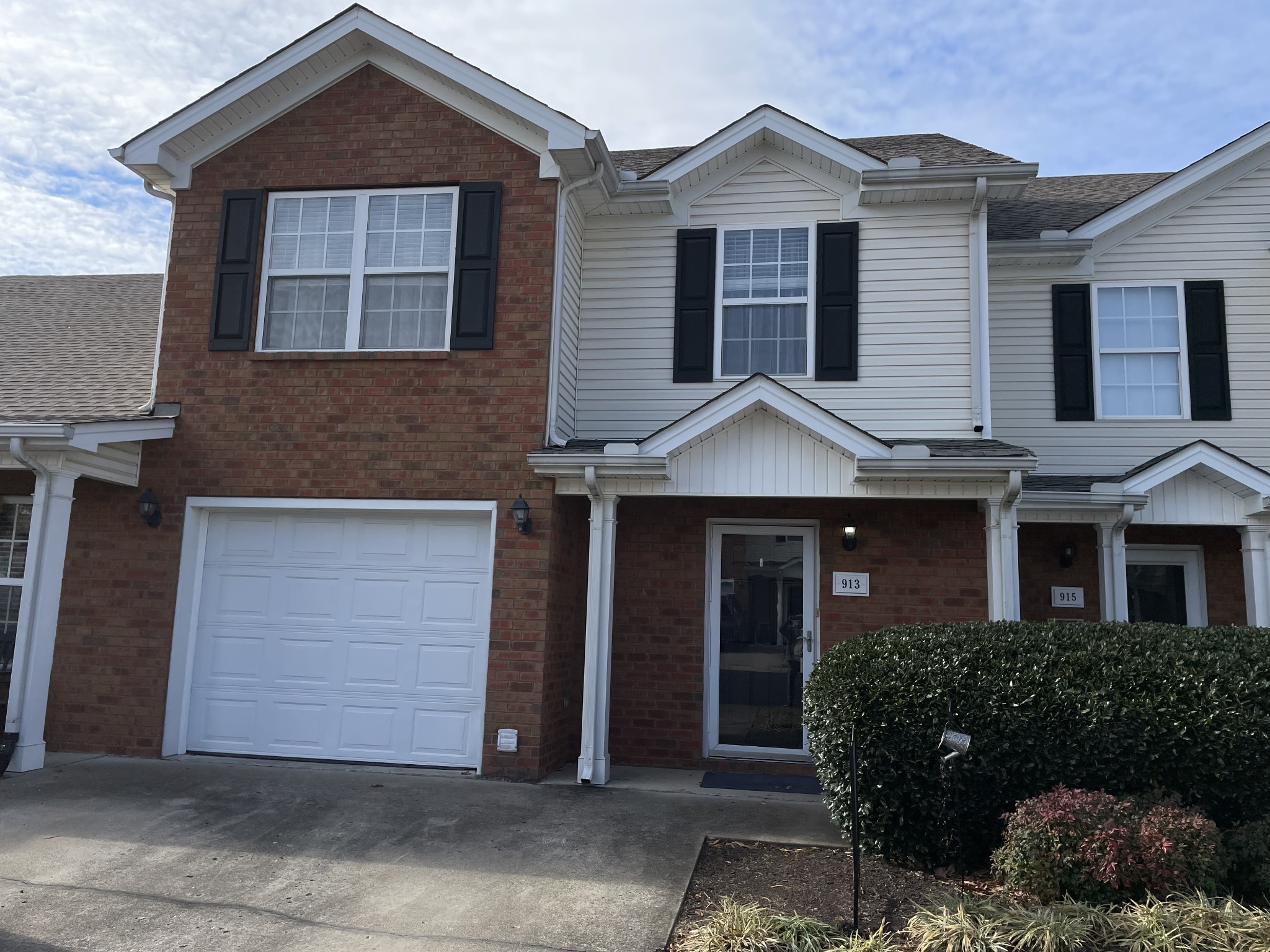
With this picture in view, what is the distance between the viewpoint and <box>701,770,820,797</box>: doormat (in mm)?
7750

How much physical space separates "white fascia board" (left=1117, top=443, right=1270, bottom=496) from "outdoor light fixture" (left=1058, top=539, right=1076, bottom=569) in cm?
85

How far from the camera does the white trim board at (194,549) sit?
8156mm

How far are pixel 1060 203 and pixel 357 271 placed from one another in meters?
7.80

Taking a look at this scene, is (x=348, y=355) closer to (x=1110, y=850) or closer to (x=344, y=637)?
(x=344, y=637)

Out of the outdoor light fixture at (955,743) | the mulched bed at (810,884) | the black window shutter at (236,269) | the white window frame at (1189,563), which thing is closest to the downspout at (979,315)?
the white window frame at (1189,563)

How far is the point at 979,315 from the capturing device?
8594mm

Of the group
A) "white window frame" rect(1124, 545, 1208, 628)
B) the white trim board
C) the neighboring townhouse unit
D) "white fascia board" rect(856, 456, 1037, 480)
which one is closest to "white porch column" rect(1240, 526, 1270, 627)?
the neighboring townhouse unit

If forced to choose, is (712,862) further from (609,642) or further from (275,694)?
(275,694)

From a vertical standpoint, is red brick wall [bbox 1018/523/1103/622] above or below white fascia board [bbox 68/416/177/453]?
below

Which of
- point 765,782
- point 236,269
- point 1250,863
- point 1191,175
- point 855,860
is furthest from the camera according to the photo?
A: point 1191,175

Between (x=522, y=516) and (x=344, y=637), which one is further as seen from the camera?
(x=344, y=637)

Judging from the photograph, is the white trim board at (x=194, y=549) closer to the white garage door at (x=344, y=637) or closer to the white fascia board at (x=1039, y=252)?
the white garage door at (x=344, y=637)

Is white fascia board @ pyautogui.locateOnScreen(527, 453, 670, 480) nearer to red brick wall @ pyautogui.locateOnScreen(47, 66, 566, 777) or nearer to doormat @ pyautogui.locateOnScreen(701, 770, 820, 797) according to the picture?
red brick wall @ pyautogui.locateOnScreen(47, 66, 566, 777)

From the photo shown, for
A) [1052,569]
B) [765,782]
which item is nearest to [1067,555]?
[1052,569]
